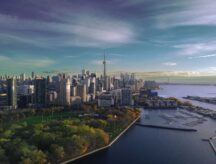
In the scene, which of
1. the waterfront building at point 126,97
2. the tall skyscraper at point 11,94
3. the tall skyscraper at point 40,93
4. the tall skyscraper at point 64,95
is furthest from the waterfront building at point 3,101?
the waterfront building at point 126,97

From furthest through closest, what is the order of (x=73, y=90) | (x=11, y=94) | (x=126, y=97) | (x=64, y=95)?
(x=73, y=90)
(x=126, y=97)
(x=64, y=95)
(x=11, y=94)

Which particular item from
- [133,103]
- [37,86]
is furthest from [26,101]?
[133,103]

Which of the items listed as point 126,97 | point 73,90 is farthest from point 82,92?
point 126,97

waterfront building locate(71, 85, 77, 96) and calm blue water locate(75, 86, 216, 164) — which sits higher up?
waterfront building locate(71, 85, 77, 96)

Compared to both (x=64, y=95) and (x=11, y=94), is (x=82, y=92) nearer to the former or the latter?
(x=64, y=95)

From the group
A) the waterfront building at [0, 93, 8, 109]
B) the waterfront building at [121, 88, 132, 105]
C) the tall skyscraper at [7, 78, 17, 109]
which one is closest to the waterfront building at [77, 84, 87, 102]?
the waterfront building at [121, 88, 132, 105]

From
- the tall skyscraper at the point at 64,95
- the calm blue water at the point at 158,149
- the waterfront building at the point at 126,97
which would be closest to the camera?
the calm blue water at the point at 158,149

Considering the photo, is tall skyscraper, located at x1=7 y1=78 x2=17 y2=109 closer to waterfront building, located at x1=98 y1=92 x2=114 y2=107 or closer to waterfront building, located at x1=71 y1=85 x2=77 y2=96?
waterfront building, located at x1=71 y1=85 x2=77 y2=96

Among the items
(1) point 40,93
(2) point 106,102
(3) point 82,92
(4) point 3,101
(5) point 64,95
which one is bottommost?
(2) point 106,102

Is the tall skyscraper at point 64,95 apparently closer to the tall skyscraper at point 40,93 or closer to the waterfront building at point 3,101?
the tall skyscraper at point 40,93

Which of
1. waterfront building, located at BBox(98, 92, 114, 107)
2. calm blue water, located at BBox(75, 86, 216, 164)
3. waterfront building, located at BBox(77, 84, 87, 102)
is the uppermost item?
waterfront building, located at BBox(77, 84, 87, 102)

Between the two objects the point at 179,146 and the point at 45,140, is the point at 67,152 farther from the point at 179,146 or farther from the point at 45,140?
the point at 179,146
